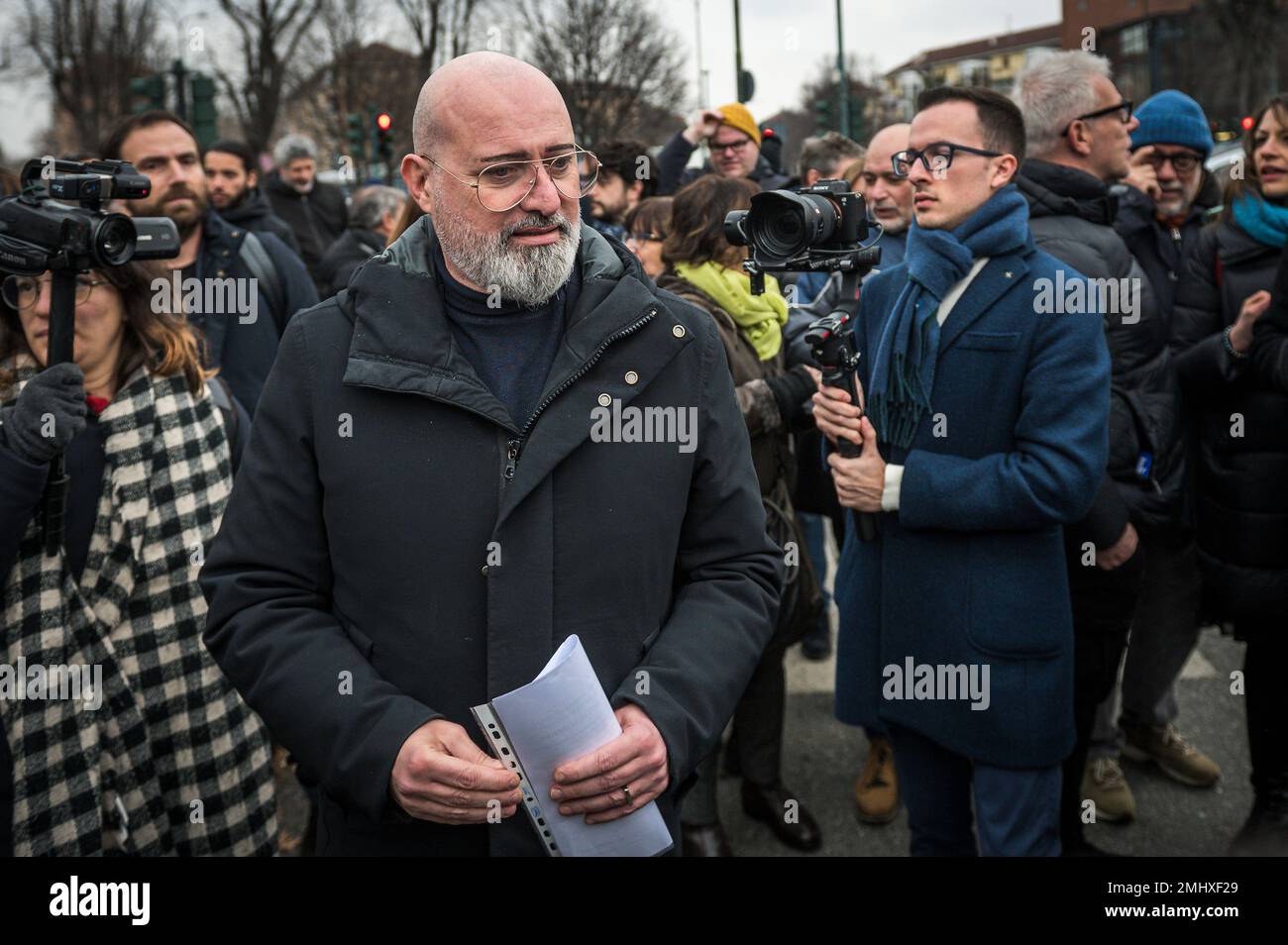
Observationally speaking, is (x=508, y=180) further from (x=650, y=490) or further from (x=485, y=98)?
(x=650, y=490)

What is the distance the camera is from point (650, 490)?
2.13 meters

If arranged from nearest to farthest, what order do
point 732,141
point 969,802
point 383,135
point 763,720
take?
point 969,802
point 763,720
point 732,141
point 383,135

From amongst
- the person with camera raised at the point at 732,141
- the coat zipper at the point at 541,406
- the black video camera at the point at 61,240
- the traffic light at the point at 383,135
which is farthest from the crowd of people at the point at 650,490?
the traffic light at the point at 383,135

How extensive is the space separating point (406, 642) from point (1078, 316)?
1.88 m

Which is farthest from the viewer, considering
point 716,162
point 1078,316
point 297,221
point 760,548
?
point 297,221

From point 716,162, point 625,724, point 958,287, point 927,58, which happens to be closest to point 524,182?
point 625,724

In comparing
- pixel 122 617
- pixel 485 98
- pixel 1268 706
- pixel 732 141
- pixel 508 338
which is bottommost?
pixel 1268 706

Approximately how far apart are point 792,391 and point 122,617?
6.91 feet

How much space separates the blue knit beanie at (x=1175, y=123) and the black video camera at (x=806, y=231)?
2.37 meters

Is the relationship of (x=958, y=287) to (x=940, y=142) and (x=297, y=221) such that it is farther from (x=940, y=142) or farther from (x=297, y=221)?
(x=297, y=221)

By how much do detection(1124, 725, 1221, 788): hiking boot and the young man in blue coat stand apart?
162 centimetres

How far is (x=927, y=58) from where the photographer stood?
87062 mm

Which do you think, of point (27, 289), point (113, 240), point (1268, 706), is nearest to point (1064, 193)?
point (1268, 706)
